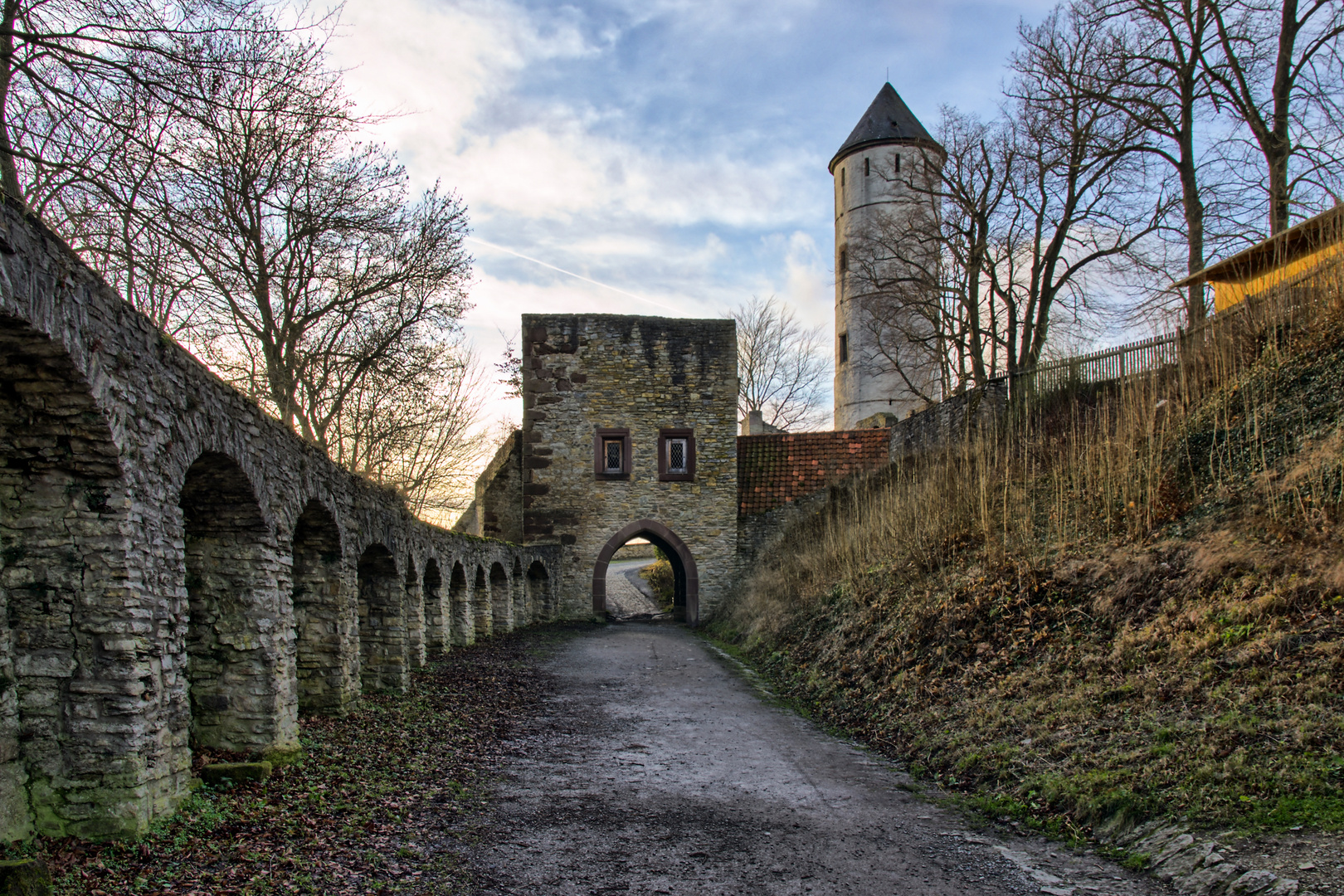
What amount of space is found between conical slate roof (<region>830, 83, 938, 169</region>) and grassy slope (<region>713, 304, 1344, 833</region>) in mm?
26263

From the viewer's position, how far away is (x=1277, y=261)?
9062 mm

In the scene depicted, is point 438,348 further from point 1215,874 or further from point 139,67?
point 1215,874

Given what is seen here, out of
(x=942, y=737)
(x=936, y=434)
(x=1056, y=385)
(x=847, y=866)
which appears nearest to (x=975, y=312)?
(x=936, y=434)

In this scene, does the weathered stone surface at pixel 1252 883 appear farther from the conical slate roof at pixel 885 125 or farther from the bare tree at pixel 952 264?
the conical slate roof at pixel 885 125

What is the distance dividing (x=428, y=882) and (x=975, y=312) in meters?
18.9

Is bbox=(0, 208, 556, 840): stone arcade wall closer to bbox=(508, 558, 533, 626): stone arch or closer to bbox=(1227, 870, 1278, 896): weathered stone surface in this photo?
bbox=(1227, 870, 1278, 896): weathered stone surface

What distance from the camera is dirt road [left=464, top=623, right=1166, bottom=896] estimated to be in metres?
4.35

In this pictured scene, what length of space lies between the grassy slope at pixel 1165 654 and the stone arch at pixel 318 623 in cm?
455

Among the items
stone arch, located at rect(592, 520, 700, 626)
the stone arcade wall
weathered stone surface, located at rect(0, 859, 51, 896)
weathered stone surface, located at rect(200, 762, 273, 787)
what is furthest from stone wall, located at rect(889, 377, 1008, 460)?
weathered stone surface, located at rect(0, 859, 51, 896)

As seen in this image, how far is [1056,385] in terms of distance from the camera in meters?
14.2

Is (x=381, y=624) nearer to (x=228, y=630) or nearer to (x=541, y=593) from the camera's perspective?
(x=228, y=630)

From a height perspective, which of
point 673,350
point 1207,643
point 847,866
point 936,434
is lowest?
point 847,866

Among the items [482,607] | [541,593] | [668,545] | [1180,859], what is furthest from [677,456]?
[1180,859]

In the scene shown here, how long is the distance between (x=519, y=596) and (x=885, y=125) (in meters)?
23.3
